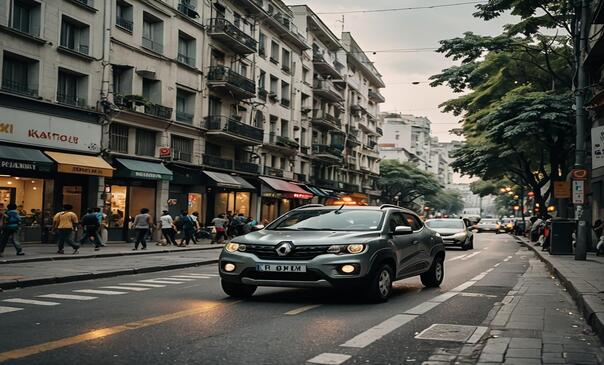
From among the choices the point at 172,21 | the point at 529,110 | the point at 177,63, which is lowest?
the point at 529,110

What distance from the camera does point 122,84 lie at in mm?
28609

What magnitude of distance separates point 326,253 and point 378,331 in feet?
6.35

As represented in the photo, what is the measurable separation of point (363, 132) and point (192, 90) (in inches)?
1719

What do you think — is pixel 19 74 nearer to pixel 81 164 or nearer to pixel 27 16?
pixel 27 16

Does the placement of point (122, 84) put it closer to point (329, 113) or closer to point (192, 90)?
point (192, 90)

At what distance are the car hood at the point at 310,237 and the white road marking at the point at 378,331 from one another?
137 cm

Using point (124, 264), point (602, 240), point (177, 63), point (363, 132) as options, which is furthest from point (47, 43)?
point (363, 132)

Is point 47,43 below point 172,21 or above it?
below

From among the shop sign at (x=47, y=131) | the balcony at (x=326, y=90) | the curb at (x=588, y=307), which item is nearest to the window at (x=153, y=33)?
the shop sign at (x=47, y=131)

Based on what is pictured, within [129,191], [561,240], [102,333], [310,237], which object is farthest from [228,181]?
[102,333]

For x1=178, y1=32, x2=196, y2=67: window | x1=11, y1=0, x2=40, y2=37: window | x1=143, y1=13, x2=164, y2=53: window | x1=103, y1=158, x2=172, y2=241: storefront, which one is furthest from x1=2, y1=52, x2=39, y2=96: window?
x1=178, y1=32, x2=196, y2=67: window

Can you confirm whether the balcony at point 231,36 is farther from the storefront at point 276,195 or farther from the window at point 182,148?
the storefront at point 276,195

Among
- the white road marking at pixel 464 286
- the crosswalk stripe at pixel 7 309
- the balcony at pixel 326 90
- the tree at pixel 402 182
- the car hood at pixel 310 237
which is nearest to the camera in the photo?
the crosswalk stripe at pixel 7 309

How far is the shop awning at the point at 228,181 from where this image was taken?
34491 millimetres
